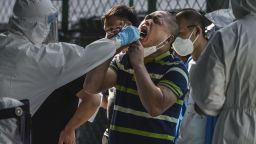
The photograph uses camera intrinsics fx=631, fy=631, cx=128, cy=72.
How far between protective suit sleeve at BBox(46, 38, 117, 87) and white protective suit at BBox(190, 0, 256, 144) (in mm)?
476

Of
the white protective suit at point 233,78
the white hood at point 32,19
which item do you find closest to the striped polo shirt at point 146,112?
the white protective suit at point 233,78

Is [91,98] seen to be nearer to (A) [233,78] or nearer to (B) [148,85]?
(B) [148,85]

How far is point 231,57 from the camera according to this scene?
273cm

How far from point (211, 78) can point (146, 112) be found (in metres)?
0.52

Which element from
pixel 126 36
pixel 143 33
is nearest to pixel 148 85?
pixel 126 36

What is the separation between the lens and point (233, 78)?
2.77 meters

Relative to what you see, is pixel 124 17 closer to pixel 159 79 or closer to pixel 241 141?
pixel 159 79

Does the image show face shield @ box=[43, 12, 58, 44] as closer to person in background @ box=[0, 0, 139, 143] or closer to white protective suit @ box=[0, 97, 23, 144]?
person in background @ box=[0, 0, 139, 143]

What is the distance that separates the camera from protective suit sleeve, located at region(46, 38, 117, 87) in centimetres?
299

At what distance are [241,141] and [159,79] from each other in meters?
0.64

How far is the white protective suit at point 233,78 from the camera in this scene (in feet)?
8.96

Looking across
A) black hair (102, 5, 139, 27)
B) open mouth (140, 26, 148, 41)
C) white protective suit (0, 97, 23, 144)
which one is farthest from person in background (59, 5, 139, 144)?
white protective suit (0, 97, 23, 144)

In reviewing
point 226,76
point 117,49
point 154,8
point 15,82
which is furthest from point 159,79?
point 154,8

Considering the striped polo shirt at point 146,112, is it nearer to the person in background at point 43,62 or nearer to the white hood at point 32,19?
the person in background at point 43,62
